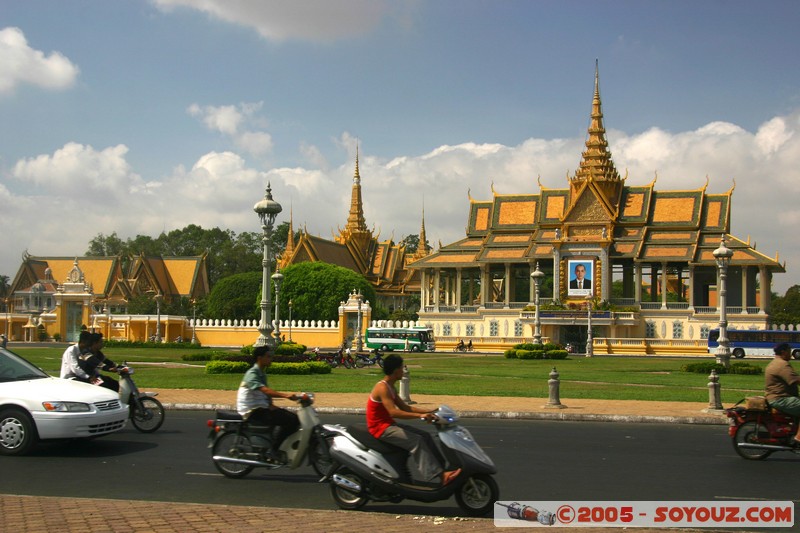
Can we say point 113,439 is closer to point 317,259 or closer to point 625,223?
point 625,223

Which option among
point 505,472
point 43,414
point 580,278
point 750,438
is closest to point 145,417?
point 43,414

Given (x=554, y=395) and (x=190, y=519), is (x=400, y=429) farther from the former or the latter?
(x=554, y=395)

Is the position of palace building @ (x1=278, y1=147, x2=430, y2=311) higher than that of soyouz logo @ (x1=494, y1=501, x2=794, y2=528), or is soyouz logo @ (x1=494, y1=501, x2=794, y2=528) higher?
palace building @ (x1=278, y1=147, x2=430, y2=311)

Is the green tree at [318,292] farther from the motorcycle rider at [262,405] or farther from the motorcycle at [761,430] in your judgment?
the motorcycle rider at [262,405]

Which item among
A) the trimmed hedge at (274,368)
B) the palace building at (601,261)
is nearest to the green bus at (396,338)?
the palace building at (601,261)

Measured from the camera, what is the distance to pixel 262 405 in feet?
35.3

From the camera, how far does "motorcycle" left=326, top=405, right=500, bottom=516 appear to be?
27.8 feet

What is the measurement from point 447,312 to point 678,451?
62.2 metres

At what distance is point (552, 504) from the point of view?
8.99 meters

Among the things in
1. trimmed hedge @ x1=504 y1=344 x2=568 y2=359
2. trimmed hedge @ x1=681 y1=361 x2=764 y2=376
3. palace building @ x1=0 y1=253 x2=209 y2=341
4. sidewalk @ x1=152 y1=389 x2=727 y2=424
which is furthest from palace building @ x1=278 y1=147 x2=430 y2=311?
sidewalk @ x1=152 y1=389 x2=727 y2=424

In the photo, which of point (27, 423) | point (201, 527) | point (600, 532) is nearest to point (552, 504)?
point (600, 532)

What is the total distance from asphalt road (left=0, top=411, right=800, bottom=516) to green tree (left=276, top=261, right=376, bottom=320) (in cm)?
6150

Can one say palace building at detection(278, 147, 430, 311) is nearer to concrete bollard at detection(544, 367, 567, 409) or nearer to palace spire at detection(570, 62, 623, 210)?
palace spire at detection(570, 62, 623, 210)

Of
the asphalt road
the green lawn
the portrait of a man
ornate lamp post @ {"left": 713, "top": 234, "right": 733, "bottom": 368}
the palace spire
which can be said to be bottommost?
the asphalt road
